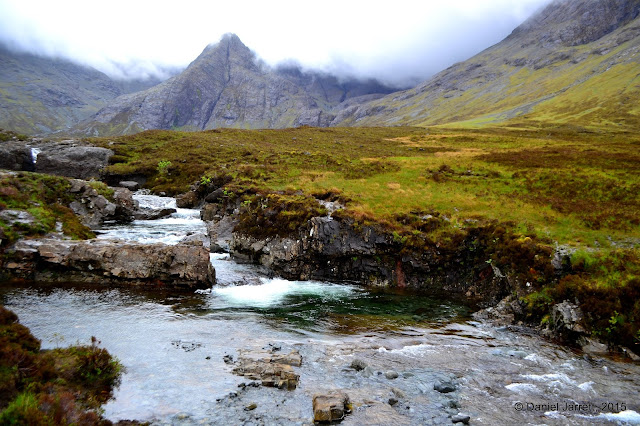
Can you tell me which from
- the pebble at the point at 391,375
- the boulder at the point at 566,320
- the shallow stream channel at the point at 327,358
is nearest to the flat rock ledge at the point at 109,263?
the shallow stream channel at the point at 327,358

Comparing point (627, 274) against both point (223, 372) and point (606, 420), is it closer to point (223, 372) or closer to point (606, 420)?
point (606, 420)

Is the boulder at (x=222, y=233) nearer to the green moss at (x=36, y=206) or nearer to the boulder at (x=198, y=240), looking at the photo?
the boulder at (x=198, y=240)

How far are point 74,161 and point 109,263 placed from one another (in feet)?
161

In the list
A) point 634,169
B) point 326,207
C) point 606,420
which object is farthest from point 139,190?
point 634,169

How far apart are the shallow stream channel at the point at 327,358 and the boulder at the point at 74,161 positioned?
47439mm

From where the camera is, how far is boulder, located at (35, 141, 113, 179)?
186ft

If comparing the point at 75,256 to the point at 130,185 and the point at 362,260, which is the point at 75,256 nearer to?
the point at 362,260

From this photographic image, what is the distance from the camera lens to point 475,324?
61.7 feet

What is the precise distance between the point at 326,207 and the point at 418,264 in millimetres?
9441

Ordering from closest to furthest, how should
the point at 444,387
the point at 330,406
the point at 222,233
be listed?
the point at 330,406 → the point at 444,387 → the point at 222,233

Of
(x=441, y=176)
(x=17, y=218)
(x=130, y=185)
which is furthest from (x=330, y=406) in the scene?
(x=130, y=185)

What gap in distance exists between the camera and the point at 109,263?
71.1 feet

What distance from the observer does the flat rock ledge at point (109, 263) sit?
67.9 ft

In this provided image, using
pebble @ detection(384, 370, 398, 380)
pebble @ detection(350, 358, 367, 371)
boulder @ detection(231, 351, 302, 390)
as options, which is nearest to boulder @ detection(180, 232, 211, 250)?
boulder @ detection(231, 351, 302, 390)
